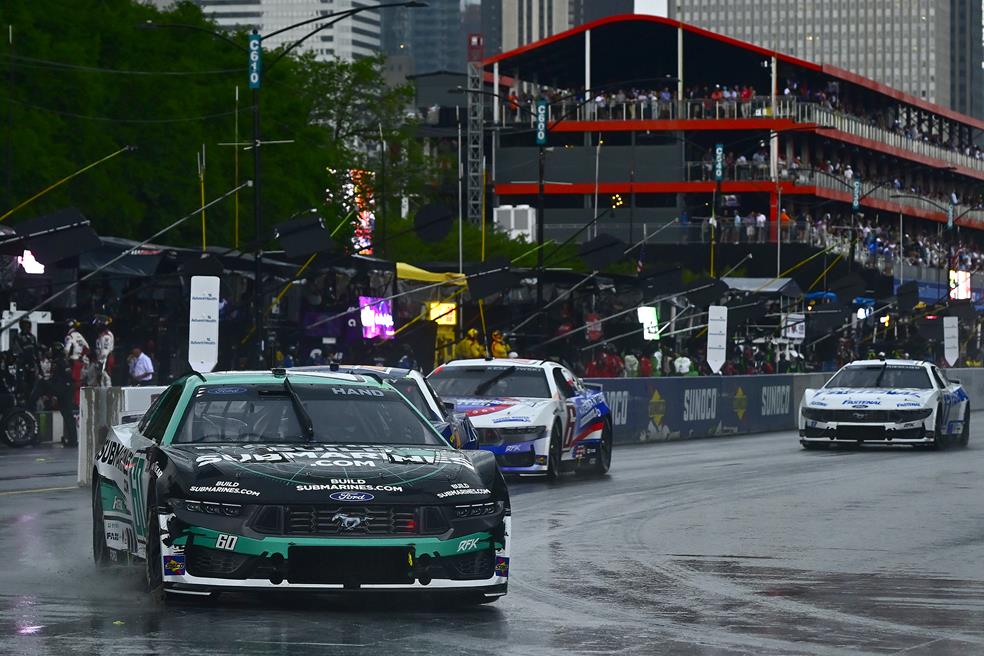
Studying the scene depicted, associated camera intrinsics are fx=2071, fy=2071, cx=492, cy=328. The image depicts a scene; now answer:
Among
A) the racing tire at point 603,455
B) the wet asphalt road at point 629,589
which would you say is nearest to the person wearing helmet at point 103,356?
the wet asphalt road at point 629,589

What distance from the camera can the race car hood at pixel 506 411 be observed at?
22.8 meters

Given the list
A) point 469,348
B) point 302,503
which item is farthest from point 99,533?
point 469,348

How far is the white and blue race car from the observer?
74.9ft

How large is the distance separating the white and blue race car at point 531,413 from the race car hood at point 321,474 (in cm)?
1125

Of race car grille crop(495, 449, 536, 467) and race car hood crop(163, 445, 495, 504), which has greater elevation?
race car hood crop(163, 445, 495, 504)

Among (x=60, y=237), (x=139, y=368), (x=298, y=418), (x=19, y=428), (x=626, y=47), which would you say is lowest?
(x=19, y=428)

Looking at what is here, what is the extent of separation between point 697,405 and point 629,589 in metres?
25.8

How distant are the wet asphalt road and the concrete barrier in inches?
14.5

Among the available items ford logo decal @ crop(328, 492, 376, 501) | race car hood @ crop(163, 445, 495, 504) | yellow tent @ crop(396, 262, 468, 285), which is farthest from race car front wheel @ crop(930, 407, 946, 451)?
ford logo decal @ crop(328, 492, 376, 501)

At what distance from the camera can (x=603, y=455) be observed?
25031mm

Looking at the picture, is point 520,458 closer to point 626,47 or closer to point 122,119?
point 122,119

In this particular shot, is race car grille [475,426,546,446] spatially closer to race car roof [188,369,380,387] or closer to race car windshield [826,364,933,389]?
race car roof [188,369,380,387]

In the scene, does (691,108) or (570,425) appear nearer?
(570,425)

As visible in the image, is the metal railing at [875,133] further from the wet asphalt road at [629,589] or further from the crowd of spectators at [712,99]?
the wet asphalt road at [629,589]
